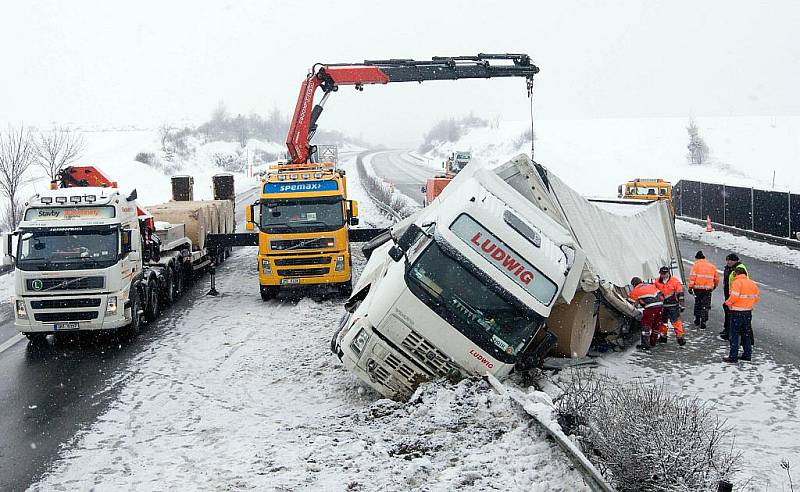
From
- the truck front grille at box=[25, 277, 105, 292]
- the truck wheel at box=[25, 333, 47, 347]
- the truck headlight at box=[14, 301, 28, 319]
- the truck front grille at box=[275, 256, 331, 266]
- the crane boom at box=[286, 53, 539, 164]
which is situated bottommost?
the truck wheel at box=[25, 333, 47, 347]

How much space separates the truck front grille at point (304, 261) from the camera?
54.5ft

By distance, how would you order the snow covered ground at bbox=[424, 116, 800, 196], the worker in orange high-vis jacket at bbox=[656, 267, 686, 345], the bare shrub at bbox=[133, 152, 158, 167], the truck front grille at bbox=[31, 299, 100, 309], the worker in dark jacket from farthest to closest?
1. the bare shrub at bbox=[133, 152, 158, 167]
2. the snow covered ground at bbox=[424, 116, 800, 196]
3. the worker in orange high-vis jacket at bbox=[656, 267, 686, 345]
4. the truck front grille at bbox=[31, 299, 100, 309]
5. the worker in dark jacket

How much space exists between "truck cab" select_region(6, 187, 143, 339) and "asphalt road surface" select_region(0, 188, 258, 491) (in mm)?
535

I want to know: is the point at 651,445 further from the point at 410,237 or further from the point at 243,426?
the point at 243,426

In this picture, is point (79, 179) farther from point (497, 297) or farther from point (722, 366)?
point (722, 366)

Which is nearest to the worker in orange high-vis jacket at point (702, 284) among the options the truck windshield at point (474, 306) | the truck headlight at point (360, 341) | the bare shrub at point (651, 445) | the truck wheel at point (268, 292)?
the truck windshield at point (474, 306)

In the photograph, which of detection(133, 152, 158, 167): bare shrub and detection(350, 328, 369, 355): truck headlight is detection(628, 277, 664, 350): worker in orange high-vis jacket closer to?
detection(350, 328, 369, 355): truck headlight

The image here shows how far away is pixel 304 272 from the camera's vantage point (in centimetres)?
1667

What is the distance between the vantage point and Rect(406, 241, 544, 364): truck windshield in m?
9.20

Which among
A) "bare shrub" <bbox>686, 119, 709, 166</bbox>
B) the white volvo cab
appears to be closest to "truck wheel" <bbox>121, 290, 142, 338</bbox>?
the white volvo cab

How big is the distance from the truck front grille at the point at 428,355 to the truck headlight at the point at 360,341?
495 mm

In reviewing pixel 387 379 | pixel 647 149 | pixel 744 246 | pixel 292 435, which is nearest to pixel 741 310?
pixel 387 379

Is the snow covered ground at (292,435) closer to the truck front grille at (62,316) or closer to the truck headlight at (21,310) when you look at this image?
the truck front grille at (62,316)

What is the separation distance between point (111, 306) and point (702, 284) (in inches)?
431
